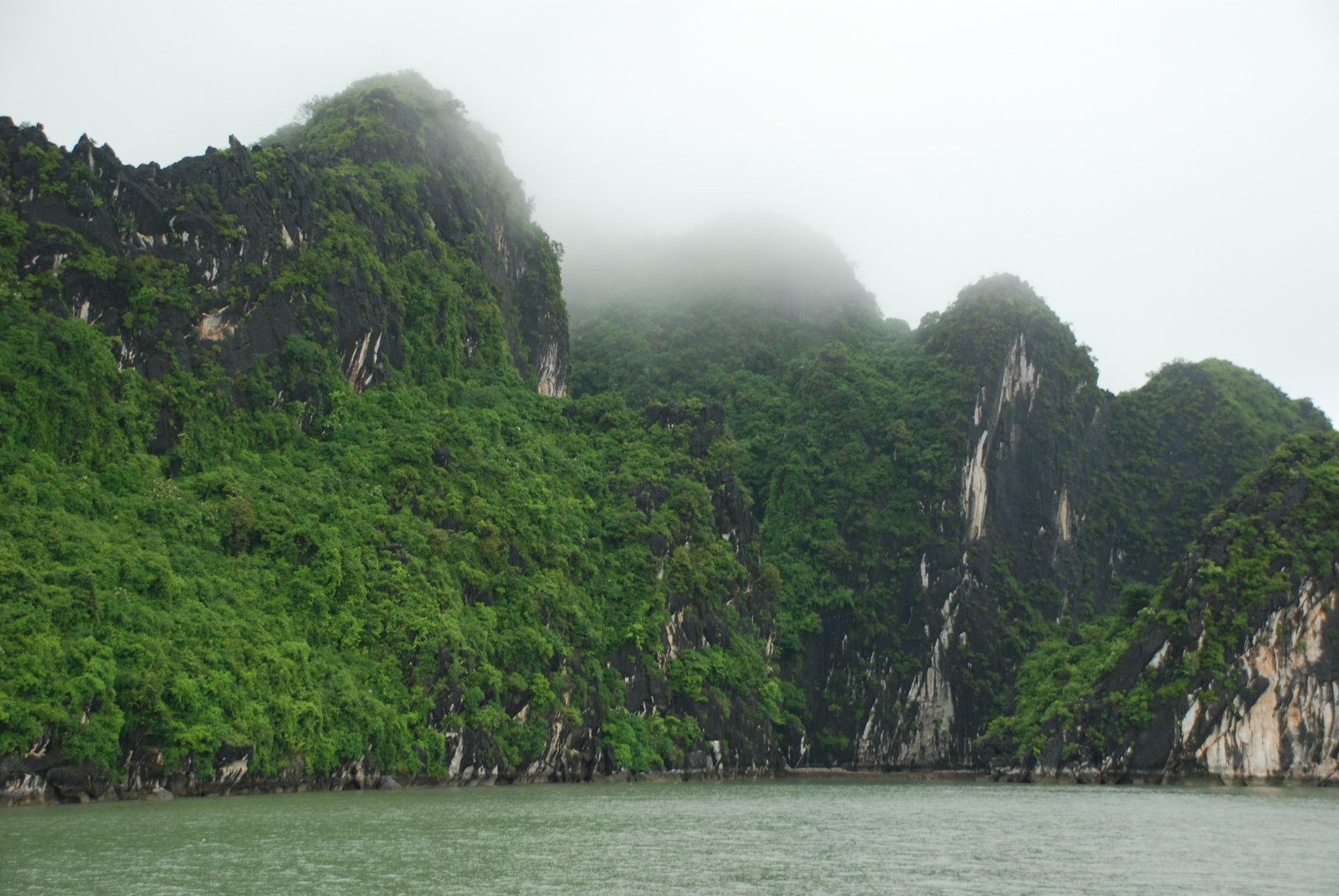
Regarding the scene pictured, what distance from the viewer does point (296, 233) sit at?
48469mm

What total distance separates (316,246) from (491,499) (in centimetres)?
1542

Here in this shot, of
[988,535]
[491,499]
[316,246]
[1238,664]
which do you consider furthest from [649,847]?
[988,535]

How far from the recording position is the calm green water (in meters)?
14.8

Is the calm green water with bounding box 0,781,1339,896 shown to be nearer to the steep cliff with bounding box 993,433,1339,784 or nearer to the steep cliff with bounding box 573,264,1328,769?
the steep cliff with bounding box 993,433,1339,784

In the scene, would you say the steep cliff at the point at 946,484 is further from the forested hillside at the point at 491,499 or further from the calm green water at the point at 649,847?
the calm green water at the point at 649,847

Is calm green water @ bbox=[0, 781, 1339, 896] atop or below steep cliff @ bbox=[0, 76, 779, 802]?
below

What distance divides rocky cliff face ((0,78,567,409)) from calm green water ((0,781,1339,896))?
2230cm

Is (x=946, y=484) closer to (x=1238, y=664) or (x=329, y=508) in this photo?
(x=1238, y=664)

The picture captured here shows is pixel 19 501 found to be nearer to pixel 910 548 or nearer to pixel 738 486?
pixel 738 486

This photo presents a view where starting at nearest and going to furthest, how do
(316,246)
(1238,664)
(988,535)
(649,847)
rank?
(649,847) < (1238,664) < (316,246) < (988,535)

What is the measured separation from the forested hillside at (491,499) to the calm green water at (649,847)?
4.64 metres

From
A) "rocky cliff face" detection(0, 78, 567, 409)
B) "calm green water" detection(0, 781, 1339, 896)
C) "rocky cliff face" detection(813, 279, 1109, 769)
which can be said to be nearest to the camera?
"calm green water" detection(0, 781, 1339, 896)

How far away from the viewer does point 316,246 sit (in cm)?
4906

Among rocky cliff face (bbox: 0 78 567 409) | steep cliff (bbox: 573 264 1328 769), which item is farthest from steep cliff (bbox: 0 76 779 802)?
steep cliff (bbox: 573 264 1328 769)
